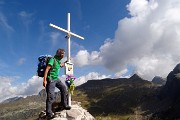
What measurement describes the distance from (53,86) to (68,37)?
4.12m

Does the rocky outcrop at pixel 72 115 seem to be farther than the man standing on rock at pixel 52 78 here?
Yes

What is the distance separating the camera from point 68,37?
56.0 ft

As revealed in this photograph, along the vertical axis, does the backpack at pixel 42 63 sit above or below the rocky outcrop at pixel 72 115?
above

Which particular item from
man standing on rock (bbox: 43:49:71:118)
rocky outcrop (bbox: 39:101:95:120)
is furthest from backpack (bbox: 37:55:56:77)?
rocky outcrop (bbox: 39:101:95:120)

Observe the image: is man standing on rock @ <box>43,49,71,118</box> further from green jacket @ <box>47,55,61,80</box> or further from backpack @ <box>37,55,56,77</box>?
backpack @ <box>37,55,56,77</box>

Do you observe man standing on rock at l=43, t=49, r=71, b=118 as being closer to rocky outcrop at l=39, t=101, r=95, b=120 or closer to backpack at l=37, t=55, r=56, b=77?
backpack at l=37, t=55, r=56, b=77

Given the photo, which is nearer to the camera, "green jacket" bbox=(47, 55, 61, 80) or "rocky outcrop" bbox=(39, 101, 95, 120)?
"green jacket" bbox=(47, 55, 61, 80)

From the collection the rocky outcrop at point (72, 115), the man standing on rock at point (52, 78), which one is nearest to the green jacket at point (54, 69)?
the man standing on rock at point (52, 78)

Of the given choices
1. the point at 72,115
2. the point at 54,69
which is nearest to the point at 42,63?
the point at 54,69

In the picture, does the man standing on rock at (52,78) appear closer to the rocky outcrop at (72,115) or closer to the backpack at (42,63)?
the backpack at (42,63)

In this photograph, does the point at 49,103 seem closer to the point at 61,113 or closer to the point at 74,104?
the point at 61,113

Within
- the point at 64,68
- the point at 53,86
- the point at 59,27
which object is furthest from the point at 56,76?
the point at 59,27

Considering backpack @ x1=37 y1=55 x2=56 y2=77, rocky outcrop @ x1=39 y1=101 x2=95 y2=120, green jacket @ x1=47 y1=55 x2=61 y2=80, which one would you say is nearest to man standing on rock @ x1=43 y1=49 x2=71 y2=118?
green jacket @ x1=47 y1=55 x2=61 y2=80

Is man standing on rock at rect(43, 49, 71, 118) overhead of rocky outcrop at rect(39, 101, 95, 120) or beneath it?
overhead
